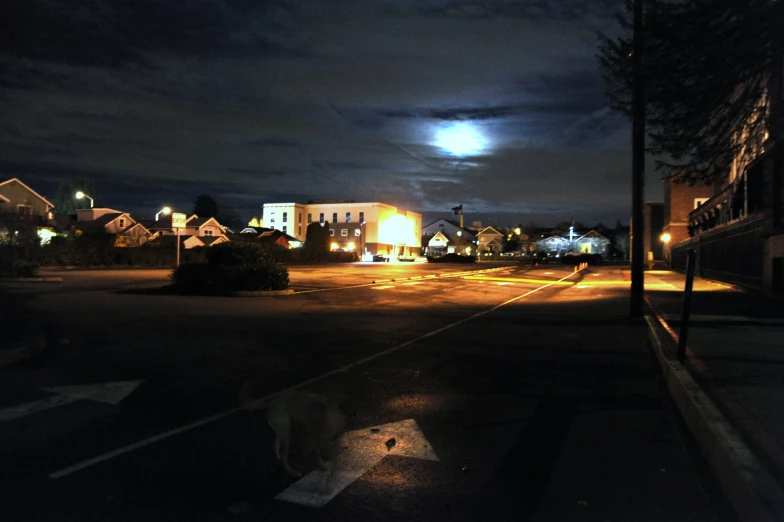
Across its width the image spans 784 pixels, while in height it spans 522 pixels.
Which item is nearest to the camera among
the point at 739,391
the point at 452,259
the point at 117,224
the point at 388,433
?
the point at 388,433

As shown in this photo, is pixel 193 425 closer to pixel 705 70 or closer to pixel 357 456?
pixel 357 456

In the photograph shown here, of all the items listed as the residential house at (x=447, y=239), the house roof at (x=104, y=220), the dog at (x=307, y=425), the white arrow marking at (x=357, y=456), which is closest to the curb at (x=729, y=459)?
the white arrow marking at (x=357, y=456)

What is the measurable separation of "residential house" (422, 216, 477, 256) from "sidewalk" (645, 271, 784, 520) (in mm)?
112260

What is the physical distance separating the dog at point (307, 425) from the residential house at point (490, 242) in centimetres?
12975

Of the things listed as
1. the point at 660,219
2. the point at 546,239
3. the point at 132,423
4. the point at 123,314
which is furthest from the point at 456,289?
the point at 546,239

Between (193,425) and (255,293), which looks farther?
(255,293)

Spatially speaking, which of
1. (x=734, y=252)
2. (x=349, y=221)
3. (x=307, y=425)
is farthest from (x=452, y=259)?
(x=307, y=425)

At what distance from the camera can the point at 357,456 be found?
5574 millimetres

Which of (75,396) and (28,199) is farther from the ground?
(28,199)

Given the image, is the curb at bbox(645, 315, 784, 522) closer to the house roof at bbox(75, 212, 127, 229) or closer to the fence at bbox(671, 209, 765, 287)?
the fence at bbox(671, 209, 765, 287)

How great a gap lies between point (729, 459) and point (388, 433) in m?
2.98

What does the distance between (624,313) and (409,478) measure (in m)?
14.5

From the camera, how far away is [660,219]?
72.9m

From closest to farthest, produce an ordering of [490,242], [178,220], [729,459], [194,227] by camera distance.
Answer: [729,459]
[178,220]
[194,227]
[490,242]
